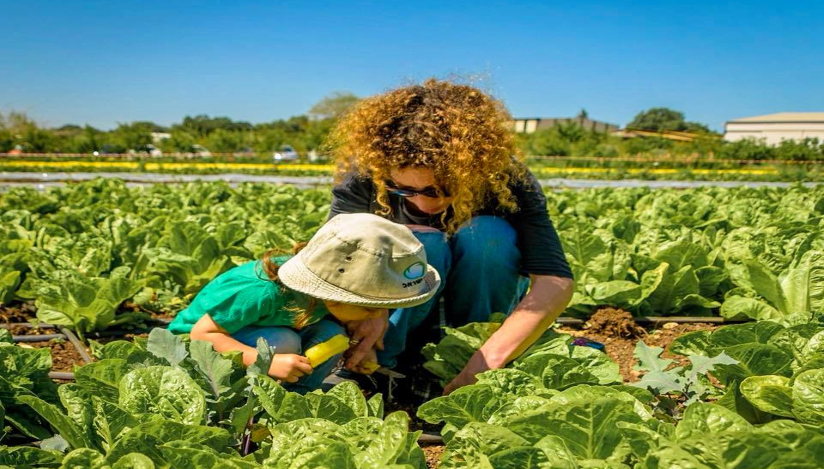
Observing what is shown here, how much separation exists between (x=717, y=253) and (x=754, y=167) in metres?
26.5

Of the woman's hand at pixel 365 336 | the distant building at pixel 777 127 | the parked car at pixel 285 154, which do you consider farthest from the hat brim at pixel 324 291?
the distant building at pixel 777 127

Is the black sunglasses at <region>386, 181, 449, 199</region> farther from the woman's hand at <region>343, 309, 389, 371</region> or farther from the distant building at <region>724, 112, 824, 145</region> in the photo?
the distant building at <region>724, 112, 824, 145</region>

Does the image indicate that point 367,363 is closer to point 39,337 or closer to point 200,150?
point 39,337

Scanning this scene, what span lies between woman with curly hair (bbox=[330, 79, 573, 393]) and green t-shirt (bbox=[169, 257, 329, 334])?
0.33 m

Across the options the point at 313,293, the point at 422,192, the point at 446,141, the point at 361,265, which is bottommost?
the point at 313,293

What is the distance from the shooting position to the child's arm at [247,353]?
2061mm

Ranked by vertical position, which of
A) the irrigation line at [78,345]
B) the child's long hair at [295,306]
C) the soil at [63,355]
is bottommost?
the soil at [63,355]

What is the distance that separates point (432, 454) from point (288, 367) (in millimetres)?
574

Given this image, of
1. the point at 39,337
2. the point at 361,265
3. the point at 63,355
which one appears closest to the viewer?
the point at 361,265

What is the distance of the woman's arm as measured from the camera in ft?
7.26

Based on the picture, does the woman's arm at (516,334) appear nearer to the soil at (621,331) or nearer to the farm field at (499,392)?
the farm field at (499,392)

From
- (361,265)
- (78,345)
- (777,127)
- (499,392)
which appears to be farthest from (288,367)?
(777,127)

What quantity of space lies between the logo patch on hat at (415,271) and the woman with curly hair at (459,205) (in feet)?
1.13

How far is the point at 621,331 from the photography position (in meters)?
3.54
